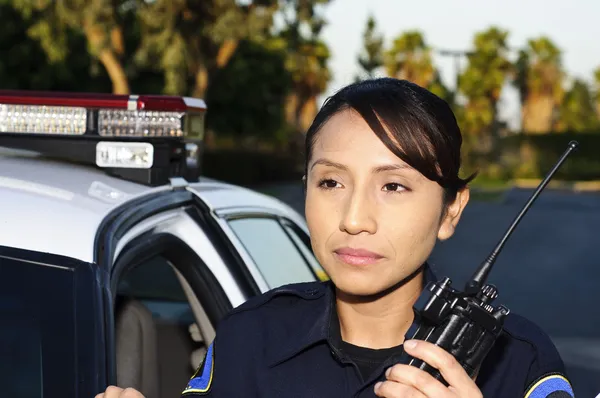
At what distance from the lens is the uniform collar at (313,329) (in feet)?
5.89

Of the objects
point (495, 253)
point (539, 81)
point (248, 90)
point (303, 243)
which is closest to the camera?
point (495, 253)

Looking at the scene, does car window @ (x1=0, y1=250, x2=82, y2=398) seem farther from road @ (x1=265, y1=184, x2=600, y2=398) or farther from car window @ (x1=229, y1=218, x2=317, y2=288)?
car window @ (x1=229, y1=218, x2=317, y2=288)

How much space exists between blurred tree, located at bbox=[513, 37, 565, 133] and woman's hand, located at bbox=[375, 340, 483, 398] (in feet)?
212

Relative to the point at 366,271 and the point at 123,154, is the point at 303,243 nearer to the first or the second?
the point at 123,154

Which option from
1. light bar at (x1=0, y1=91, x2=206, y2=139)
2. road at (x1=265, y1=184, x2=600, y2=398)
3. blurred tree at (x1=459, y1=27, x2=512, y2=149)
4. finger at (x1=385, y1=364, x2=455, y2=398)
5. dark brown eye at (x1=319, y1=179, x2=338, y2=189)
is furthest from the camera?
blurred tree at (x1=459, y1=27, x2=512, y2=149)

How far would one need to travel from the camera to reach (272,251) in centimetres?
325

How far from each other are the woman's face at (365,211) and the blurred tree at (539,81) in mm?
64264

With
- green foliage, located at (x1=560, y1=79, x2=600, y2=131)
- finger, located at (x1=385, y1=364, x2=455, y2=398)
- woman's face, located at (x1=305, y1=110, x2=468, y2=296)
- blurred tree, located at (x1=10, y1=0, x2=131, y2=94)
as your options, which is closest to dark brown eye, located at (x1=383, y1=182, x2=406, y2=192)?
woman's face, located at (x1=305, y1=110, x2=468, y2=296)

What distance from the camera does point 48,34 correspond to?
26219mm

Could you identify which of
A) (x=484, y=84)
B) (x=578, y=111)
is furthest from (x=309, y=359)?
(x=578, y=111)

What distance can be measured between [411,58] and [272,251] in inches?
2422

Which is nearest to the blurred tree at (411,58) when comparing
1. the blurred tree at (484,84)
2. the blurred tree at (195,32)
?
the blurred tree at (484,84)

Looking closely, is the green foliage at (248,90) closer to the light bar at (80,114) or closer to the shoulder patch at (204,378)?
the light bar at (80,114)

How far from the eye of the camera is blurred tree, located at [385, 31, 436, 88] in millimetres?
62500
